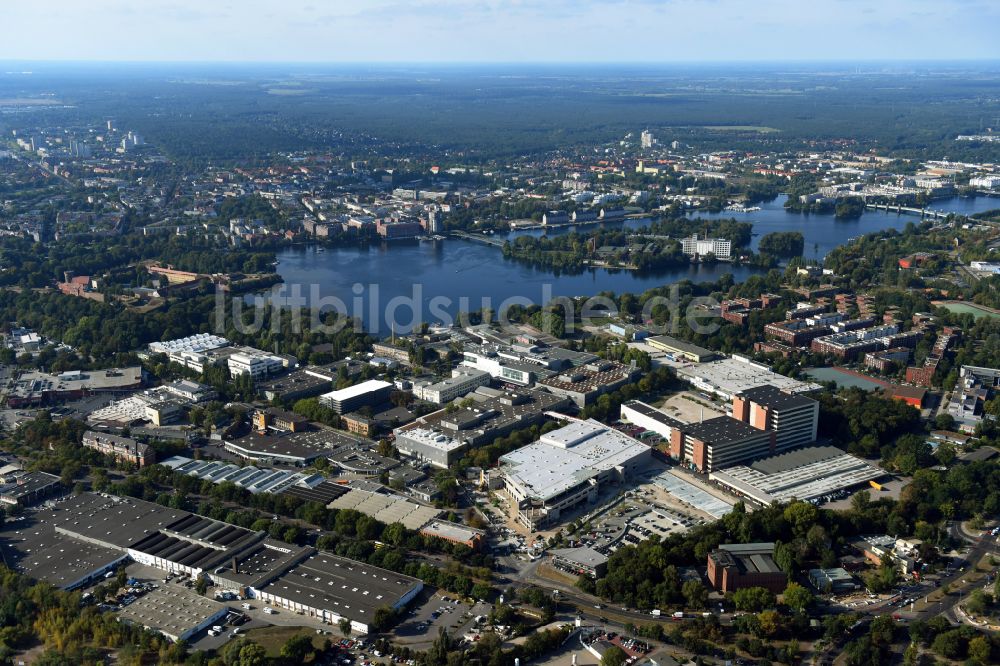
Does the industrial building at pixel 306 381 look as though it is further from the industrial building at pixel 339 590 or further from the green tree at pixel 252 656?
the green tree at pixel 252 656

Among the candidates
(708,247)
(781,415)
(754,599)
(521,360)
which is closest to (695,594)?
(754,599)

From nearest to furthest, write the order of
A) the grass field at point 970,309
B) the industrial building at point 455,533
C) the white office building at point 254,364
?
the industrial building at point 455,533 → the white office building at point 254,364 → the grass field at point 970,309

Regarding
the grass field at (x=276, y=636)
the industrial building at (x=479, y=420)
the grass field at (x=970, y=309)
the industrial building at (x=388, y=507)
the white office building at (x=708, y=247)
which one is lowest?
the grass field at (x=276, y=636)

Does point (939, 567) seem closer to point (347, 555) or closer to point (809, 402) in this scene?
point (809, 402)

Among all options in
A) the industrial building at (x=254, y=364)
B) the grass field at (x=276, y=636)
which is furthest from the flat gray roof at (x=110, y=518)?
the industrial building at (x=254, y=364)

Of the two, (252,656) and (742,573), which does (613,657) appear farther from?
(252,656)

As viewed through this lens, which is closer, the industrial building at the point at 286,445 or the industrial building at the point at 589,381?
the industrial building at the point at 286,445
